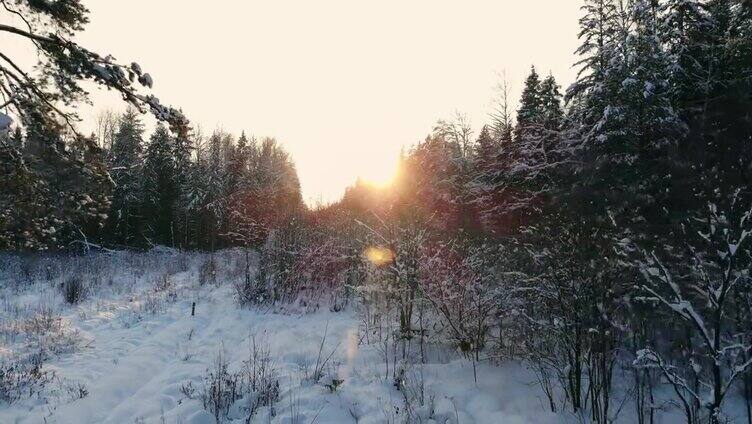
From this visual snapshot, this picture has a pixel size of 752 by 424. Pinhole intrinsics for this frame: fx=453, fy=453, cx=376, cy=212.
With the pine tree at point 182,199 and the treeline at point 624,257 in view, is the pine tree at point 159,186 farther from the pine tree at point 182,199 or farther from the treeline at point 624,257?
the treeline at point 624,257

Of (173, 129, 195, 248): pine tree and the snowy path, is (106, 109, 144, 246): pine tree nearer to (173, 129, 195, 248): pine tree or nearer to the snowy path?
(173, 129, 195, 248): pine tree

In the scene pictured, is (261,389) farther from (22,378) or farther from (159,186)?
(159,186)

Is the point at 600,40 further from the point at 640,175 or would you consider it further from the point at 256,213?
the point at 256,213

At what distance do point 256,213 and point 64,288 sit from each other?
655 centimetres

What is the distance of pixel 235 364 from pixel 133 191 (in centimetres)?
2957

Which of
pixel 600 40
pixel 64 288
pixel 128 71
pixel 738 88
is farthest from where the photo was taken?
pixel 600 40

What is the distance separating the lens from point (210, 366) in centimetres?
729

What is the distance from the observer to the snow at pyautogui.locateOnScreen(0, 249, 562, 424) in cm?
539

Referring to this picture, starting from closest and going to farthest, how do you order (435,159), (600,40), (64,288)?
(64,288)
(600,40)
(435,159)

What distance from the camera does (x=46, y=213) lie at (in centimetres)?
648

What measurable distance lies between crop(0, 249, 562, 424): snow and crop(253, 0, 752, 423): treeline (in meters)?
0.71

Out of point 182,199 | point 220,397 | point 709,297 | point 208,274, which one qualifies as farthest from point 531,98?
point 182,199

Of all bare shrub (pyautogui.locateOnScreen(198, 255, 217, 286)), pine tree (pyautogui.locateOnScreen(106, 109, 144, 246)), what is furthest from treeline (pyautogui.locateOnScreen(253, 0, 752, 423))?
pine tree (pyautogui.locateOnScreen(106, 109, 144, 246))

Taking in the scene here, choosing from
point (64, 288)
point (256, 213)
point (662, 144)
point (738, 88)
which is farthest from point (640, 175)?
point (64, 288)
